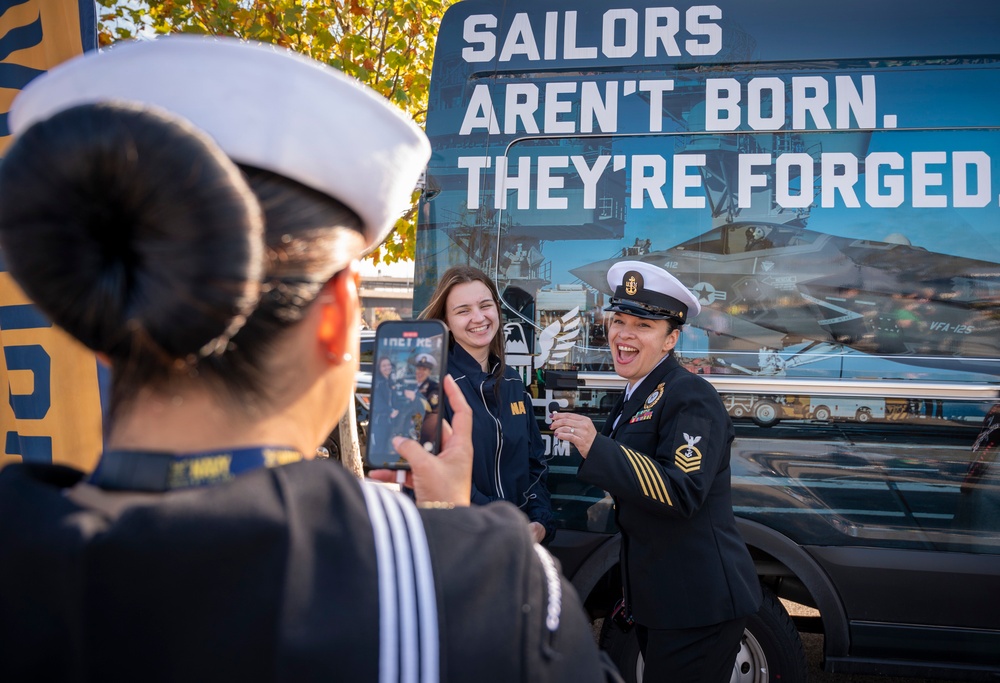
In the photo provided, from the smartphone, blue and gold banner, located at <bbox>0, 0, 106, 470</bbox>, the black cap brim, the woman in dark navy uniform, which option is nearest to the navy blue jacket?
the woman in dark navy uniform

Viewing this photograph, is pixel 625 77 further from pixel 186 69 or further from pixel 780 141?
pixel 186 69

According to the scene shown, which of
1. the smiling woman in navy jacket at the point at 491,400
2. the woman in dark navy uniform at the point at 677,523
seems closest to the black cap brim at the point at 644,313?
the woman in dark navy uniform at the point at 677,523

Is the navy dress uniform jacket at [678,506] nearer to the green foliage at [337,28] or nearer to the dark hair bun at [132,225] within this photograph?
the dark hair bun at [132,225]

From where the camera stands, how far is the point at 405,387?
1383 mm

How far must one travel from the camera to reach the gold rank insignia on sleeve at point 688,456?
1946 mm

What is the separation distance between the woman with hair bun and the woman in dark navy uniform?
1.26 meters

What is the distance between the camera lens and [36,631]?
606 mm

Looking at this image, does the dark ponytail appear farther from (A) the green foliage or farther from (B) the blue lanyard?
(A) the green foliage

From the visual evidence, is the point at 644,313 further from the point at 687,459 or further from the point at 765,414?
the point at 765,414

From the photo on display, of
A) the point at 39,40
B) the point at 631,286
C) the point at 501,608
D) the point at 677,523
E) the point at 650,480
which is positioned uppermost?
the point at 39,40

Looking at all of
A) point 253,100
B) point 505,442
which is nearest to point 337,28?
point 505,442

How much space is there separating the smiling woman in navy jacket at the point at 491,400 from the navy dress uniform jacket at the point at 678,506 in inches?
18.2

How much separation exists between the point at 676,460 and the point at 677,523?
0.23 m

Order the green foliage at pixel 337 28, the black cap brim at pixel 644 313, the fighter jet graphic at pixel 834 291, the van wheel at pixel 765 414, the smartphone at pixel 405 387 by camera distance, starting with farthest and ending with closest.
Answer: the green foliage at pixel 337 28 < the van wheel at pixel 765 414 < the fighter jet graphic at pixel 834 291 < the black cap brim at pixel 644 313 < the smartphone at pixel 405 387
